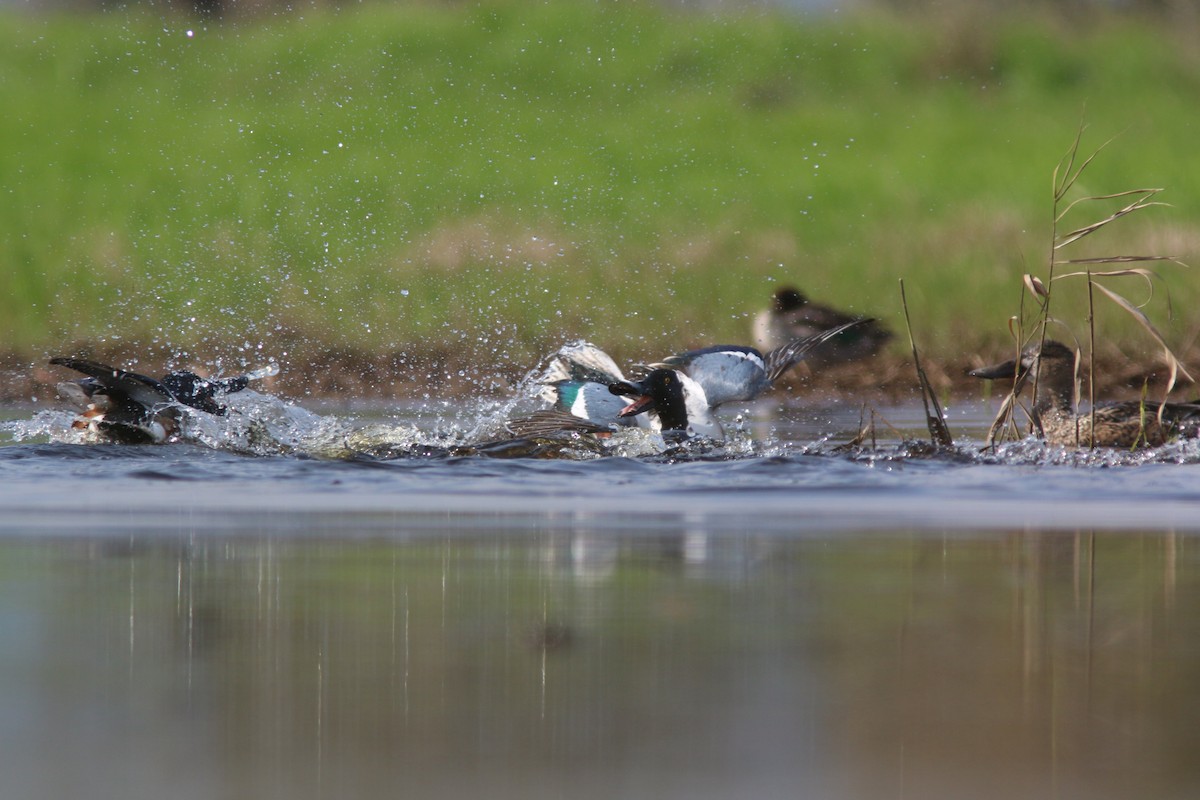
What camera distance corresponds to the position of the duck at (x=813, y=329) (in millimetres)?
10203

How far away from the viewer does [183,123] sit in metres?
17.8

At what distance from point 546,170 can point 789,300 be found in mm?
6726

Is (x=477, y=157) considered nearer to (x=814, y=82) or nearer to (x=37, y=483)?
(x=814, y=82)

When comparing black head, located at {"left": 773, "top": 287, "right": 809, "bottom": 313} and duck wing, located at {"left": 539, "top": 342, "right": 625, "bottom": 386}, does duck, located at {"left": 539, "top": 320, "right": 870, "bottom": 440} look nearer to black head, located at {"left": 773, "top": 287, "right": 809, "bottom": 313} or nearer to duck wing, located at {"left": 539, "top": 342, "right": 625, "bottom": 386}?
duck wing, located at {"left": 539, "top": 342, "right": 625, "bottom": 386}

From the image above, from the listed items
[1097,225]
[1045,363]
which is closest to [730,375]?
[1045,363]

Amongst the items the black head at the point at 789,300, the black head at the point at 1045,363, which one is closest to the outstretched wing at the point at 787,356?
the black head at the point at 1045,363

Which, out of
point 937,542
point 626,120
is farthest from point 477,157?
point 937,542

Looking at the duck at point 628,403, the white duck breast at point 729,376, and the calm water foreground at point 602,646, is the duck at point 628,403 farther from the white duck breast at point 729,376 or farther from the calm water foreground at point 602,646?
the calm water foreground at point 602,646

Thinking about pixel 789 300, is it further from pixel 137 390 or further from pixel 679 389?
pixel 137 390

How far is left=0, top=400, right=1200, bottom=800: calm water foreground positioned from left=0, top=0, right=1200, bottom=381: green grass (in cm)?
675

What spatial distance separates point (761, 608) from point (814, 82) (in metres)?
17.6

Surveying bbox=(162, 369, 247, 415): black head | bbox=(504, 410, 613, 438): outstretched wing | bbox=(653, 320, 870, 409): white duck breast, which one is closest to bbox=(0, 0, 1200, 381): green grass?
bbox=(653, 320, 870, 409): white duck breast

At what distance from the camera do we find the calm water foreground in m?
2.02

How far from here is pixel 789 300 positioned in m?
10.3
